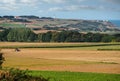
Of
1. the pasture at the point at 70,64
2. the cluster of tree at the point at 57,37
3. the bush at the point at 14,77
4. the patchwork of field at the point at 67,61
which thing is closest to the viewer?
the bush at the point at 14,77

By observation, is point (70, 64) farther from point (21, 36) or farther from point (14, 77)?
point (21, 36)

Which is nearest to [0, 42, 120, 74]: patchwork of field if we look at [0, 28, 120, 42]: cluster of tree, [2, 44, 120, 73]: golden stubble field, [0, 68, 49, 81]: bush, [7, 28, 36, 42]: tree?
[2, 44, 120, 73]: golden stubble field

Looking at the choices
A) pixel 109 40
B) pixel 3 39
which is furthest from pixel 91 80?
pixel 3 39

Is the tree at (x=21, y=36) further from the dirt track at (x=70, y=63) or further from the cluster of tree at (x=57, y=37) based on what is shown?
the dirt track at (x=70, y=63)

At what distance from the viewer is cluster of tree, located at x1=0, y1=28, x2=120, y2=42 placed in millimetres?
137875

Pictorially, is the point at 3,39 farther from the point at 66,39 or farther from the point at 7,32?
the point at 66,39

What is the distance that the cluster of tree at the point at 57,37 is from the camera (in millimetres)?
137875

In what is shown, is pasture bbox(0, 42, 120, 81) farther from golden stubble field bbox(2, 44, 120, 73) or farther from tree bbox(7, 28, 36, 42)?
tree bbox(7, 28, 36, 42)

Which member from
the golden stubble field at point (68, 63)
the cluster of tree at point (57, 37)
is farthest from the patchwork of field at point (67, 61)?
the cluster of tree at point (57, 37)

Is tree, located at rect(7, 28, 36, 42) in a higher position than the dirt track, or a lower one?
lower

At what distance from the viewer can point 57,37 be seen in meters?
141

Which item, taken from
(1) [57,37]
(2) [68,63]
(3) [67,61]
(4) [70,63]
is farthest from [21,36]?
(4) [70,63]

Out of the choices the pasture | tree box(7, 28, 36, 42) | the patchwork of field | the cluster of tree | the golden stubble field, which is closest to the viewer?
the pasture

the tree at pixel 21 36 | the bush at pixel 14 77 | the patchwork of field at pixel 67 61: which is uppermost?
the bush at pixel 14 77
